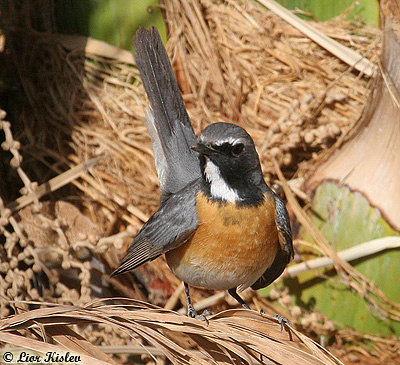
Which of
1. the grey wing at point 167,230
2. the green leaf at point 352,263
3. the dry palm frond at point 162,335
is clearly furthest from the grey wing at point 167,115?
the dry palm frond at point 162,335

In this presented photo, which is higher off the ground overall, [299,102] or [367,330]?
[299,102]

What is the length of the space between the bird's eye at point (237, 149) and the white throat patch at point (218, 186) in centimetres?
11

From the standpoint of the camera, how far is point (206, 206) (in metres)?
2.63

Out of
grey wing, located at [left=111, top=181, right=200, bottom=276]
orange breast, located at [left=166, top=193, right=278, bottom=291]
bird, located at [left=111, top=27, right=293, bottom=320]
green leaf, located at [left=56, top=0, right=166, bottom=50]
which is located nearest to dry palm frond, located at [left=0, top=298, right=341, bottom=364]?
bird, located at [left=111, top=27, right=293, bottom=320]

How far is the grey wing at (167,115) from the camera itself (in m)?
3.25

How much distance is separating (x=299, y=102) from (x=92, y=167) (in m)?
1.55

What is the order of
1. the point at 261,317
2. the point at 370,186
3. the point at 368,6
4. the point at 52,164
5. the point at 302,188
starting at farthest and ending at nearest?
the point at 52,164
the point at 368,6
the point at 302,188
the point at 370,186
the point at 261,317

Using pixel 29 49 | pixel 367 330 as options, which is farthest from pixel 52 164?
pixel 367 330

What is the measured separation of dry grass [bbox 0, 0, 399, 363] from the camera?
388 cm

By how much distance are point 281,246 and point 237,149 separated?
54cm

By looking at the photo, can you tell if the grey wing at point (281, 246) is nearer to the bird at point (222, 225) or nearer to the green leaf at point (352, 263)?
the bird at point (222, 225)

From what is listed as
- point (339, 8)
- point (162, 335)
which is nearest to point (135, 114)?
point (339, 8)

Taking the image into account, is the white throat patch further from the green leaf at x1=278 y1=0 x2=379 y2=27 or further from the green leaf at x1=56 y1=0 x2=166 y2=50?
the green leaf at x1=278 y1=0 x2=379 y2=27

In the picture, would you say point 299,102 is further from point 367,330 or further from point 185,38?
point 367,330
